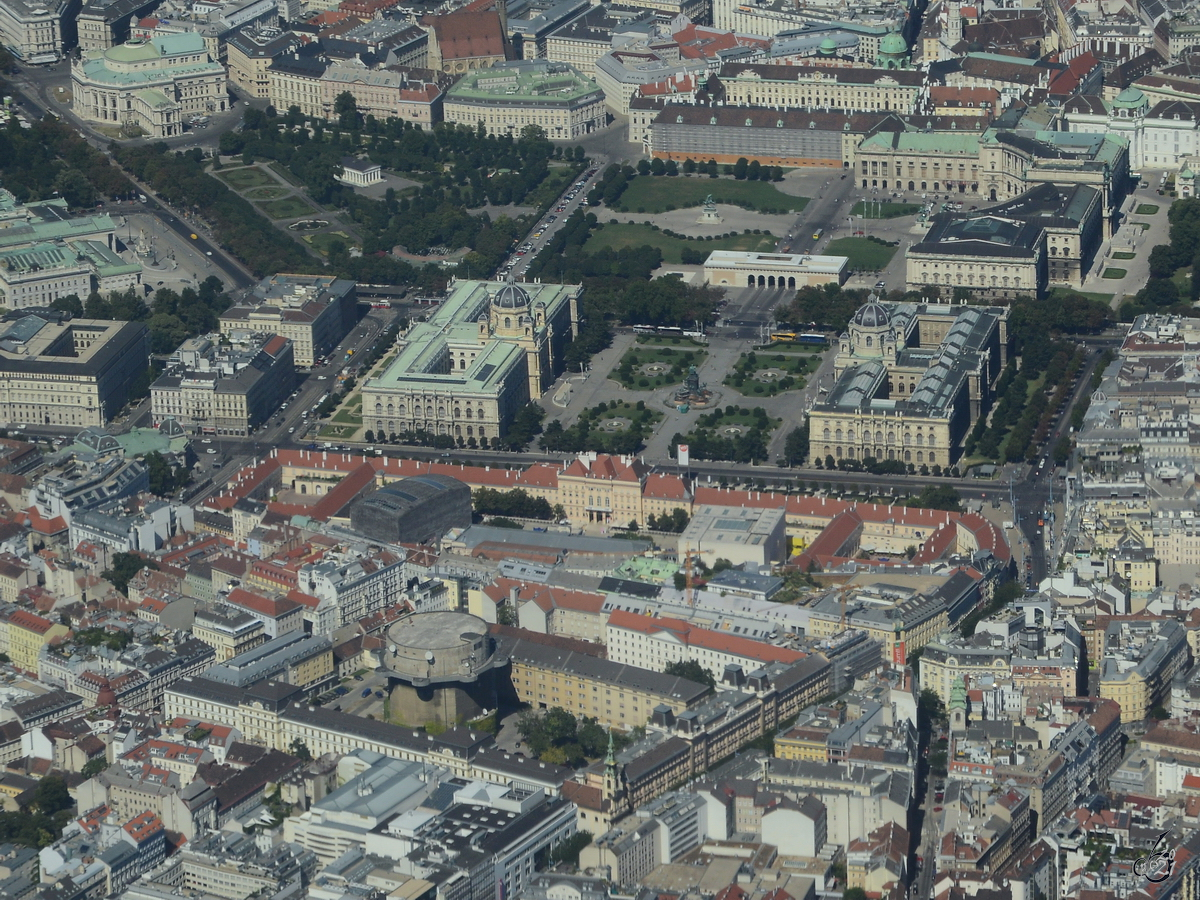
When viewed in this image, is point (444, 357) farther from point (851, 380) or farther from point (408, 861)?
point (408, 861)

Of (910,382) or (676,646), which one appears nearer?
(676,646)

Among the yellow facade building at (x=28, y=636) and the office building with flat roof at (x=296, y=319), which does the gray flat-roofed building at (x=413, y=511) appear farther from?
the office building with flat roof at (x=296, y=319)

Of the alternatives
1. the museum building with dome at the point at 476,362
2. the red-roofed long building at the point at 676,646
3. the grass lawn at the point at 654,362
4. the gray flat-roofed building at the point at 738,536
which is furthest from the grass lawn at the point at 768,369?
the red-roofed long building at the point at 676,646

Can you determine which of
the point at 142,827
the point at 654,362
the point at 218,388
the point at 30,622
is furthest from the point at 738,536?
the point at 142,827

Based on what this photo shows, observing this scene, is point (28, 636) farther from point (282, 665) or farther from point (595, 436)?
→ point (595, 436)

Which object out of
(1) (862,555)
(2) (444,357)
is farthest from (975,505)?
(2) (444,357)

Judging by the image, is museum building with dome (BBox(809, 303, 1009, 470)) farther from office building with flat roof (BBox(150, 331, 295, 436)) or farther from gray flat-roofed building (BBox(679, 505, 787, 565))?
office building with flat roof (BBox(150, 331, 295, 436))
